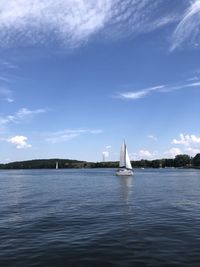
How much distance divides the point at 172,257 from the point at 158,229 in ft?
30.3

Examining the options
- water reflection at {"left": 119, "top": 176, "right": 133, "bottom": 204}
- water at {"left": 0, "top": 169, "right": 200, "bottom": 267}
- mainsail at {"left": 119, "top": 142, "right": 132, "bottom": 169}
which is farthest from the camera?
mainsail at {"left": 119, "top": 142, "right": 132, "bottom": 169}

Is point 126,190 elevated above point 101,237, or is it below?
above

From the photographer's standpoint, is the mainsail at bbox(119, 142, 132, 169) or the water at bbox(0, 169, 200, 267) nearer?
the water at bbox(0, 169, 200, 267)

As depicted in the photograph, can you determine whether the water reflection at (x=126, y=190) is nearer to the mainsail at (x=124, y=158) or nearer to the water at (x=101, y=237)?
the water at (x=101, y=237)

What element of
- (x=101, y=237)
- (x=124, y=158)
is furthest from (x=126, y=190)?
Result: (x=124, y=158)

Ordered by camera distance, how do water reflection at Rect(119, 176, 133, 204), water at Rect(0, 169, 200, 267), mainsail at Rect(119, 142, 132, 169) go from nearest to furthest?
water at Rect(0, 169, 200, 267) < water reflection at Rect(119, 176, 133, 204) < mainsail at Rect(119, 142, 132, 169)

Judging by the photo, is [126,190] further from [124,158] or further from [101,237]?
[124,158]

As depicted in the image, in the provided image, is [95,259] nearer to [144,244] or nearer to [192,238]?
[144,244]

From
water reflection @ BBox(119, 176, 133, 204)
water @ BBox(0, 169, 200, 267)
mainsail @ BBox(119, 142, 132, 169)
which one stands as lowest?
water @ BBox(0, 169, 200, 267)

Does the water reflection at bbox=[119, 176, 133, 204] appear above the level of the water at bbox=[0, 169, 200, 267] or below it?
above

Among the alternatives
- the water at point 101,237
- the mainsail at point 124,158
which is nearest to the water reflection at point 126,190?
the water at point 101,237

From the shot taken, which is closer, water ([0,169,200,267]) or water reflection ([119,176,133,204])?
water ([0,169,200,267])

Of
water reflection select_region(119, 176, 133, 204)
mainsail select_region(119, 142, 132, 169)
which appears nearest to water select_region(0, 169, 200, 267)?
water reflection select_region(119, 176, 133, 204)

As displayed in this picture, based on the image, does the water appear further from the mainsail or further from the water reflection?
the mainsail
